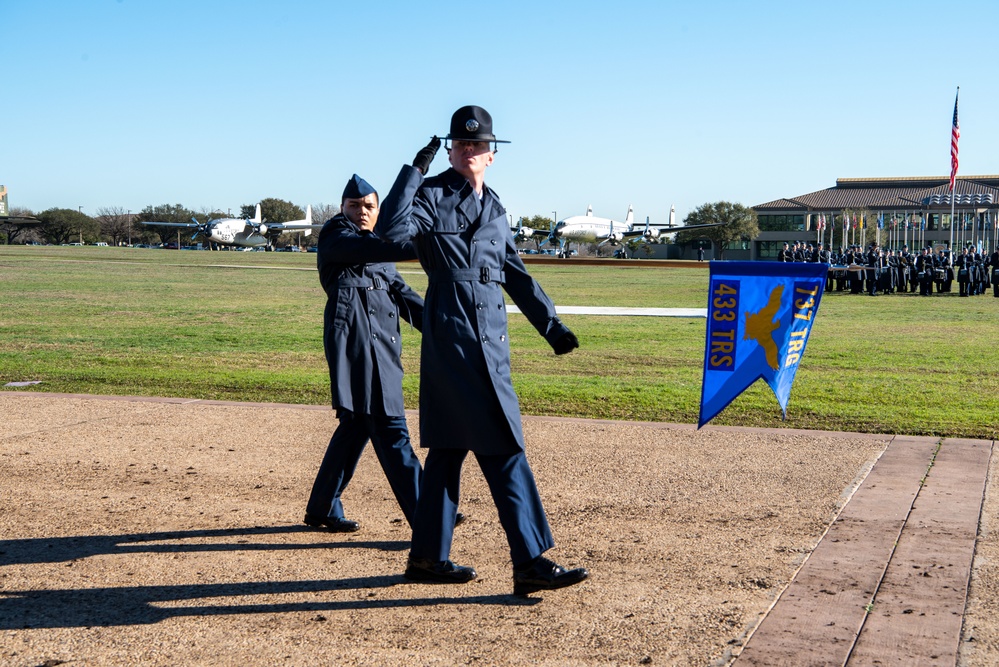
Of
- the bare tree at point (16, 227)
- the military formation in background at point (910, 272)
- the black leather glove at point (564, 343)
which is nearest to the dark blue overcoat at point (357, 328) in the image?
the black leather glove at point (564, 343)

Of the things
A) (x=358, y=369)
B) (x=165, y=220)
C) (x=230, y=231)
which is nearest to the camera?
Answer: (x=358, y=369)

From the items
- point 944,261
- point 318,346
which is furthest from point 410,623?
point 944,261

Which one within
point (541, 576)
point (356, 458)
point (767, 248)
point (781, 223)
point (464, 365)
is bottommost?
point (541, 576)

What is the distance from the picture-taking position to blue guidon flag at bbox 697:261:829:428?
18.5 feet

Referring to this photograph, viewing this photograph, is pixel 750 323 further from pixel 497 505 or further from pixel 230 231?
pixel 230 231

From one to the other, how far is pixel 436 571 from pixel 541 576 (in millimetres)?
476

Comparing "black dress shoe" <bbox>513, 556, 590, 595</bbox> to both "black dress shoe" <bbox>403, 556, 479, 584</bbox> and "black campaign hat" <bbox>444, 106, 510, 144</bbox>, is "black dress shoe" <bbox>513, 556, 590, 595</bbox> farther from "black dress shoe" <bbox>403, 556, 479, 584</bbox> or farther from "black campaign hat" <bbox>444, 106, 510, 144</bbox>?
"black campaign hat" <bbox>444, 106, 510, 144</bbox>

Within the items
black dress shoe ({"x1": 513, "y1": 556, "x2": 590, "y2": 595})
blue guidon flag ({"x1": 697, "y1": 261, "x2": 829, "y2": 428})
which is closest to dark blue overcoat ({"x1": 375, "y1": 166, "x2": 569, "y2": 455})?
black dress shoe ({"x1": 513, "y1": 556, "x2": 590, "y2": 595})

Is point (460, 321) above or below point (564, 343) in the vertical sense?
above

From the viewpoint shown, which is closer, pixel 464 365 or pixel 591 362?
pixel 464 365

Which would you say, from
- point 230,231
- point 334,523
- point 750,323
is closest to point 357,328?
point 334,523

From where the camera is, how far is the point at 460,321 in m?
4.34

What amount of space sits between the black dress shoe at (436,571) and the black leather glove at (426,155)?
1640 millimetres

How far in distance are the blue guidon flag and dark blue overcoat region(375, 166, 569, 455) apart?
64.3 inches
